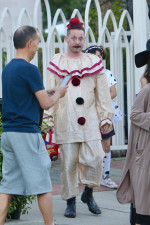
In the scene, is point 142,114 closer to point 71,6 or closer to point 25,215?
point 25,215

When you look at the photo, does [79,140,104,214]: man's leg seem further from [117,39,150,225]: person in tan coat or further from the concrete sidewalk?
[117,39,150,225]: person in tan coat

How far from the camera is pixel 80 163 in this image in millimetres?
6176

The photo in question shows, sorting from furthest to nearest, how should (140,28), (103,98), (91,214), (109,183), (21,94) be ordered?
(140,28)
(109,183)
(91,214)
(103,98)
(21,94)

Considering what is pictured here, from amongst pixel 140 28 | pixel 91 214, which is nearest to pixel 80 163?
pixel 91 214

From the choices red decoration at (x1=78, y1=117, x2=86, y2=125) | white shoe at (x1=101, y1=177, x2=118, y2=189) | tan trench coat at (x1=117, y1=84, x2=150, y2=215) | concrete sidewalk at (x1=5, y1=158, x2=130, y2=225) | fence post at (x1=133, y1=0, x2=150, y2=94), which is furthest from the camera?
fence post at (x1=133, y1=0, x2=150, y2=94)

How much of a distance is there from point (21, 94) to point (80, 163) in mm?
1483

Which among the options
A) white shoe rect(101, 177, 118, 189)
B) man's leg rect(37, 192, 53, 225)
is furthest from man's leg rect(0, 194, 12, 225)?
white shoe rect(101, 177, 118, 189)

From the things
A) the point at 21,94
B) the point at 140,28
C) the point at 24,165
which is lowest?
the point at 24,165

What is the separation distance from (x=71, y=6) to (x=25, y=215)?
27.7 m

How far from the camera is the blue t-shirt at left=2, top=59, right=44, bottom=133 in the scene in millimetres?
4891

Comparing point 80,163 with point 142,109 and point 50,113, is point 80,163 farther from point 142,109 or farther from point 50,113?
point 142,109

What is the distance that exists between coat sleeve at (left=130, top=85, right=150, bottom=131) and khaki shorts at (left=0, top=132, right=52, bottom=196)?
0.77 meters

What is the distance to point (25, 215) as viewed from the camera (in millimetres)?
6145

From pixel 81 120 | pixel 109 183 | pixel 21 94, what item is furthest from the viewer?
pixel 109 183
